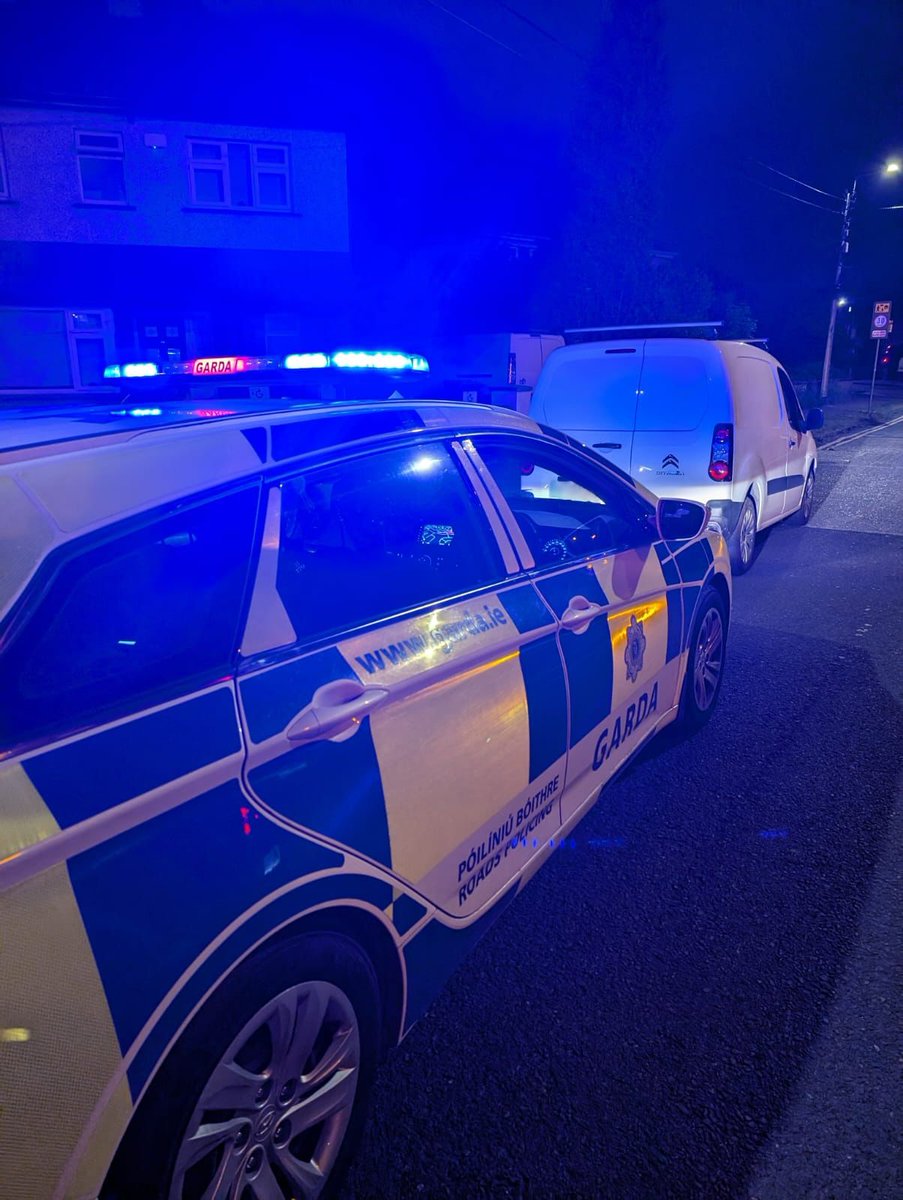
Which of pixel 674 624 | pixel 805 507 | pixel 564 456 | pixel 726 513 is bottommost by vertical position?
pixel 805 507

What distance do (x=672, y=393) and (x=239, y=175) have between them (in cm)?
1746

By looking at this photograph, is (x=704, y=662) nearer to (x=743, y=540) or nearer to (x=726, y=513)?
(x=726, y=513)

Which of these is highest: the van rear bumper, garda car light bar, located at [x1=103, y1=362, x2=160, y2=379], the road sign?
the road sign

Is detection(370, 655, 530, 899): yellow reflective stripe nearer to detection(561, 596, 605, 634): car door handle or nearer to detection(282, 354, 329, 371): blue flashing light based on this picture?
detection(561, 596, 605, 634): car door handle

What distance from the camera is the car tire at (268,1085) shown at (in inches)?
56.8

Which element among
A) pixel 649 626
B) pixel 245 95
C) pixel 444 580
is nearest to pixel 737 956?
pixel 649 626

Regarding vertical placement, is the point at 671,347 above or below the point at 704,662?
above

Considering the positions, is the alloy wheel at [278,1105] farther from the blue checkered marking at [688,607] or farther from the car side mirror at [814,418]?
the car side mirror at [814,418]

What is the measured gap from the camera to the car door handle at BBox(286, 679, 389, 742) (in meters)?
1.72

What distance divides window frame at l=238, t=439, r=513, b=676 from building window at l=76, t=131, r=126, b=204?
67.9ft

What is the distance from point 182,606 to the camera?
1740 millimetres

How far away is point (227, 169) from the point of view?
66.6ft

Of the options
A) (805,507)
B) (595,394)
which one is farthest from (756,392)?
(805,507)

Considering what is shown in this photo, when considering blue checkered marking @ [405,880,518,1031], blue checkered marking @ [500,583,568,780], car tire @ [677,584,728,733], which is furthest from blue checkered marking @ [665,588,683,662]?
blue checkered marking @ [405,880,518,1031]
